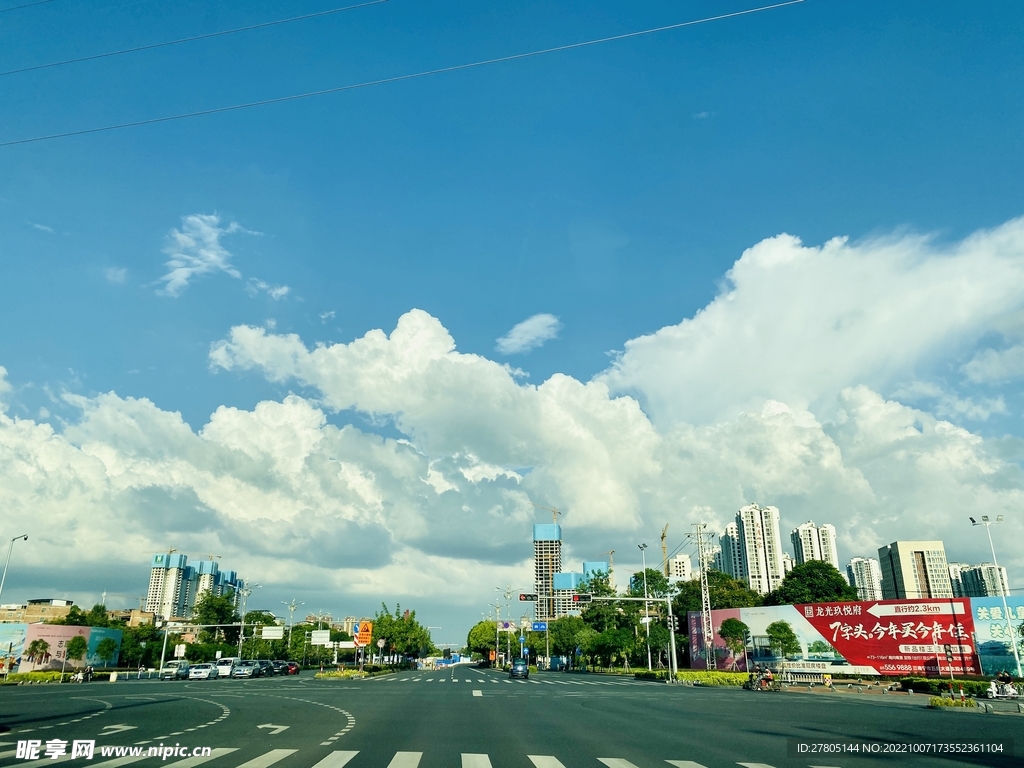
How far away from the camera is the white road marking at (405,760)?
12.2 meters

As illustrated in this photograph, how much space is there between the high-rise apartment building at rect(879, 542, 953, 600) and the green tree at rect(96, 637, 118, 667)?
118654mm

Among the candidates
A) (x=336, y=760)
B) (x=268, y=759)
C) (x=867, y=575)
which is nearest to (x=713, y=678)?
(x=336, y=760)

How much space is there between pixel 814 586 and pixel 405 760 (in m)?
92.3

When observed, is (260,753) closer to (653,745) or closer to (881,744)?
(653,745)

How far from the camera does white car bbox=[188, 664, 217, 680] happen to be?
6006 cm

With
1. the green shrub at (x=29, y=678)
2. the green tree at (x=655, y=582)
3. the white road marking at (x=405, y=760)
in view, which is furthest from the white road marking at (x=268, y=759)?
the green tree at (x=655, y=582)

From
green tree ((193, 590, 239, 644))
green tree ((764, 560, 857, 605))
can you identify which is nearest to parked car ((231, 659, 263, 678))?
green tree ((193, 590, 239, 644))

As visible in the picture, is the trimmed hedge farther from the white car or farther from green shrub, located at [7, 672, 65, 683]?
green shrub, located at [7, 672, 65, 683]

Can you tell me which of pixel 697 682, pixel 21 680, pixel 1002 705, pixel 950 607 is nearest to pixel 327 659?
pixel 21 680

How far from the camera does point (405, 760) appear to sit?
12805mm

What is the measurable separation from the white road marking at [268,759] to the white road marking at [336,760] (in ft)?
2.65

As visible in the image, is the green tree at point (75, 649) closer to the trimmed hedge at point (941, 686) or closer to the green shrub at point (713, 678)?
the green shrub at point (713, 678)

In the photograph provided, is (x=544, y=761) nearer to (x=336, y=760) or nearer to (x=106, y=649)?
(x=336, y=760)

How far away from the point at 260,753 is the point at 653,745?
326 inches
